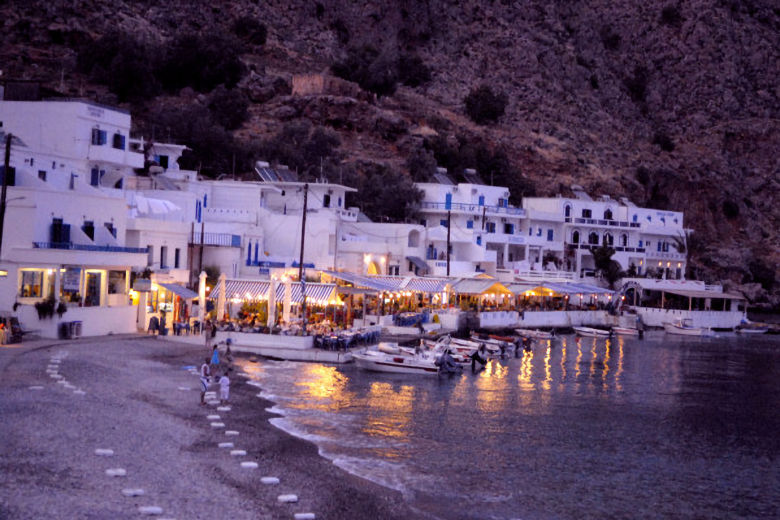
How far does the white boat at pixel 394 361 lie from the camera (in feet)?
149

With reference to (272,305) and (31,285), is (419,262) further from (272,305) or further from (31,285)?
(31,285)

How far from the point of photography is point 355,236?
233 ft

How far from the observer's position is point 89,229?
1818 inches

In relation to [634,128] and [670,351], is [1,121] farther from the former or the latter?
[634,128]

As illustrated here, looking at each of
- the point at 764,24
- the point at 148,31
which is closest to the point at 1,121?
the point at 148,31

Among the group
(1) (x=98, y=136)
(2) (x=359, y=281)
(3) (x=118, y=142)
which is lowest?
(2) (x=359, y=281)

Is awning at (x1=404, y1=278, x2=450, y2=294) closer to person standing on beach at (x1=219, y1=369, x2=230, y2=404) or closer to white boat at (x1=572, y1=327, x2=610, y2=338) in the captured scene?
white boat at (x1=572, y1=327, x2=610, y2=338)

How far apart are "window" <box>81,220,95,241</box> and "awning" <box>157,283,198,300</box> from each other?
13.2ft

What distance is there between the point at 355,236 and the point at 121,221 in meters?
24.8

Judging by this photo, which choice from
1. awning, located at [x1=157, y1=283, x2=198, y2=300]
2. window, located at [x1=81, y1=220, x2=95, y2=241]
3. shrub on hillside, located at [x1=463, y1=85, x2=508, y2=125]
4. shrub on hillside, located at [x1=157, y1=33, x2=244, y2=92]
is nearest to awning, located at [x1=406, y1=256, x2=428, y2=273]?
awning, located at [x1=157, y1=283, x2=198, y2=300]

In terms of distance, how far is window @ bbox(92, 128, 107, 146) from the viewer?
59.6 m

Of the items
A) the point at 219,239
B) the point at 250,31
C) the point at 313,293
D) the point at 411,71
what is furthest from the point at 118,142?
the point at 411,71

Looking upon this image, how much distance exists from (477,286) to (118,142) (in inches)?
963

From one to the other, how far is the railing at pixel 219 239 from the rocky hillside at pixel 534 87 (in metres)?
35.9
